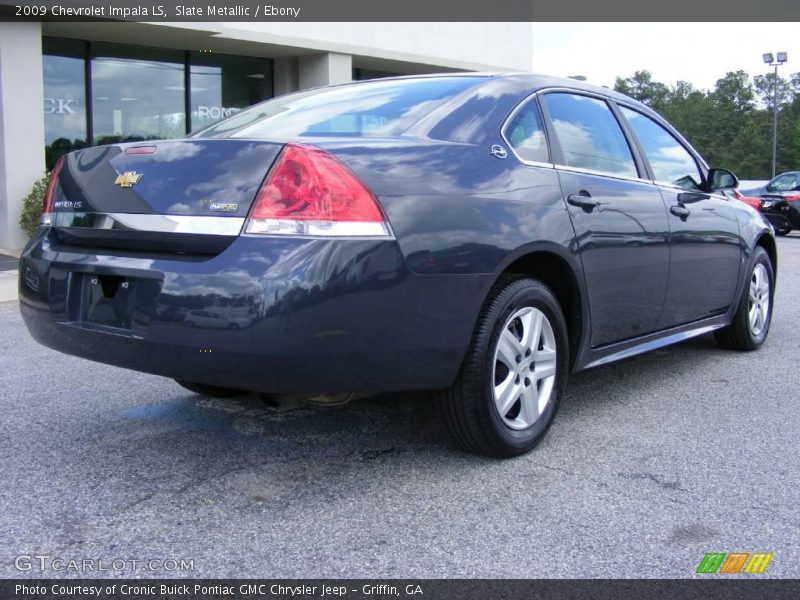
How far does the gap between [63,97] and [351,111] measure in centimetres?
1133

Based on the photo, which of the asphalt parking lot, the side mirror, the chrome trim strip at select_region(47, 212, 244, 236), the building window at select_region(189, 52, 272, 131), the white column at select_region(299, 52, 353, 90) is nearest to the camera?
the asphalt parking lot

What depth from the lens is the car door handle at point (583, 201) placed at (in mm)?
3605

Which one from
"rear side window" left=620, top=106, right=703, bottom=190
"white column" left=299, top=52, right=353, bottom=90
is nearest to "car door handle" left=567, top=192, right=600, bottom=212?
"rear side window" left=620, top=106, right=703, bottom=190

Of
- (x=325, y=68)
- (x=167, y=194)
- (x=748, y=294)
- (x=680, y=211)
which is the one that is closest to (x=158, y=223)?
(x=167, y=194)

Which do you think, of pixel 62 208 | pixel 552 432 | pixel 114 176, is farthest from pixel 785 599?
pixel 62 208

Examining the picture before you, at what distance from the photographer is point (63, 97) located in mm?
13344

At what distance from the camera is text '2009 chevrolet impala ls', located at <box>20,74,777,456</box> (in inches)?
106

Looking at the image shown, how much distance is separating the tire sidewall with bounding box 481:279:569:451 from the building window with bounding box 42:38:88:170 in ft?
37.5

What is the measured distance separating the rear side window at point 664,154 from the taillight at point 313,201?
7.37 ft

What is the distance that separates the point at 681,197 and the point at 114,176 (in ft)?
9.89

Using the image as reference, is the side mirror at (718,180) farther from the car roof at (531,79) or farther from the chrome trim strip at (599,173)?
the car roof at (531,79)

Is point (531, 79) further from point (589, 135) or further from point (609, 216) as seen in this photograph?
point (609, 216)

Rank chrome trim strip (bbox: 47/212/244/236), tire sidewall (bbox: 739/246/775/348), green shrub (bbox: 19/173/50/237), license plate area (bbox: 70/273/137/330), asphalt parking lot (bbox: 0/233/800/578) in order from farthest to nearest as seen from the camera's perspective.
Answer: green shrub (bbox: 19/173/50/237)
tire sidewall (bbox: 739/246/775/348)
license plate area (bbox: 70/273/137/330)
chrome trim strip (bbox: 47/212/244/236)
asphalt parking lot (bbox: 0/233/800/578)

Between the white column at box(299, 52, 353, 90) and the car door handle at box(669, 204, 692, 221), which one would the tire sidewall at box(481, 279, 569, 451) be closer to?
the car door handle at box(669, 204, 692, 221)
